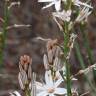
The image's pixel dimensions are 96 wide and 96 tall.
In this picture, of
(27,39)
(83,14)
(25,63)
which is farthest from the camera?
(27,39)

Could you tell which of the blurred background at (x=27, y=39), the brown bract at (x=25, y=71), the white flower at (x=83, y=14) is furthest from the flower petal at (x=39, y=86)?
the blurred background at (x=27, y=39)

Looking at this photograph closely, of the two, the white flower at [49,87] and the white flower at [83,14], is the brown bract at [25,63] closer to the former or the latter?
the white flower at [49,87]

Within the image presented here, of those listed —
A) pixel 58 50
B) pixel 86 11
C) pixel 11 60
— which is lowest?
pixel 11 60

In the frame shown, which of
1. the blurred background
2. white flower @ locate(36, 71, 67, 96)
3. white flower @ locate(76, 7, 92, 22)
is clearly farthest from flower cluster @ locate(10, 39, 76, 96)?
the blurred background

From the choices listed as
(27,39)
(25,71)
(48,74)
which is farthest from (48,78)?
(27,39)

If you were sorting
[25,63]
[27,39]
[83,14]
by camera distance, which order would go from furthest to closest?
[27,39]
[83,14]
[25,63]

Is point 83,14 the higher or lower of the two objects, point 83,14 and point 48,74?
the higher

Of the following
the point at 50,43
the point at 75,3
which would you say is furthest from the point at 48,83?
the point at 75,3

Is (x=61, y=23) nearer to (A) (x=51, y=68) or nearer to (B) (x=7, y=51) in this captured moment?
(A) (x=51, y=68)

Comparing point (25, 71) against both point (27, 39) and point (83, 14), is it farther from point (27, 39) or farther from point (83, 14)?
point (27, 39)
